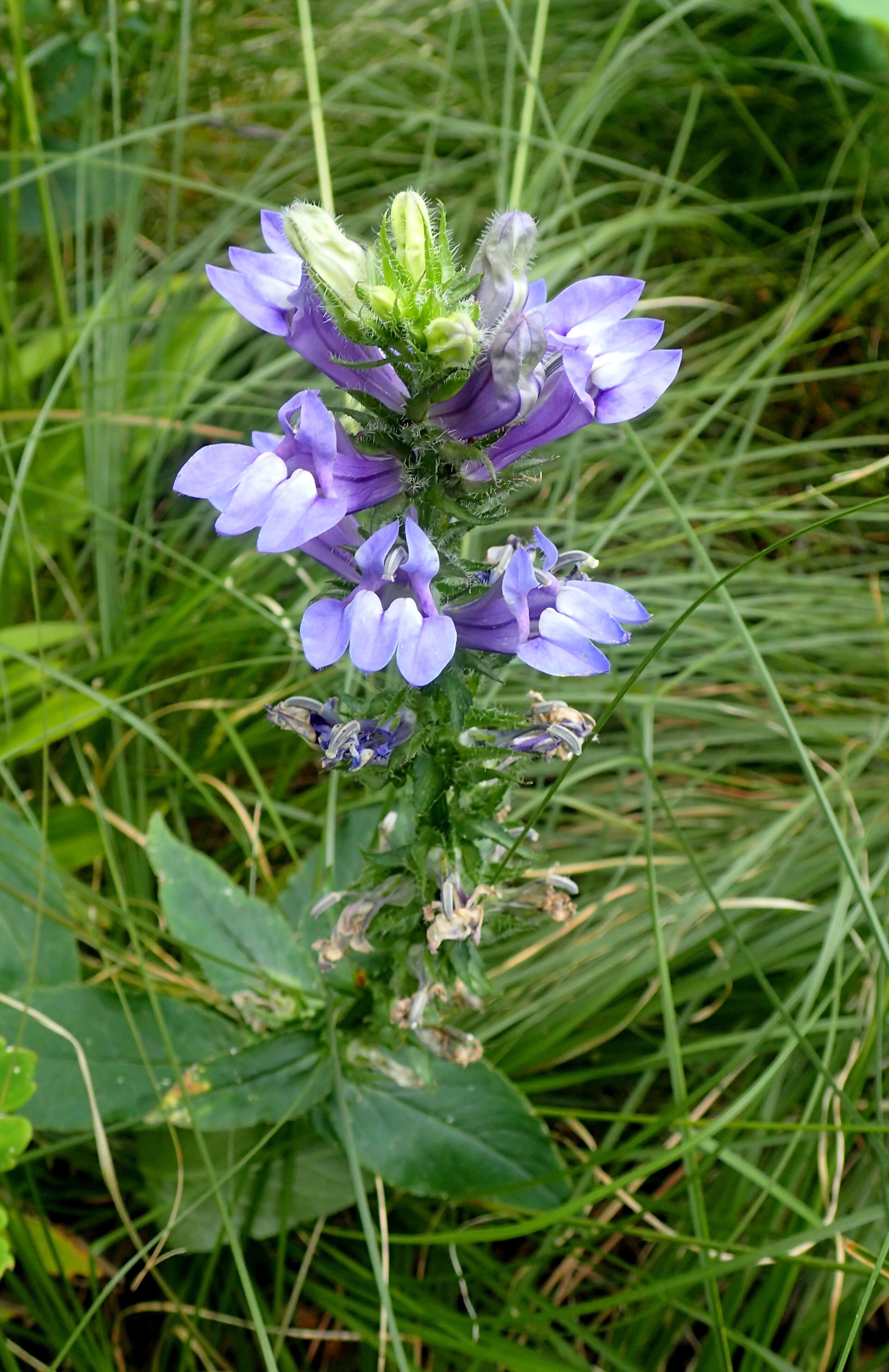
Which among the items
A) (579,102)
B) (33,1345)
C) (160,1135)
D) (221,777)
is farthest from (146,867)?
(579,102)

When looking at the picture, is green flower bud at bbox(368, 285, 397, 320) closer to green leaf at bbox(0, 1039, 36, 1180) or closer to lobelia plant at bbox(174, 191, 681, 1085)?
lobelia plant at bbox(174, 191, 681, 1085)

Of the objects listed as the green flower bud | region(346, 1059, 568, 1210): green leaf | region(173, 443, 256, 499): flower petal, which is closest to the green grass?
region(346, 1059, 568, 1210): green leaf

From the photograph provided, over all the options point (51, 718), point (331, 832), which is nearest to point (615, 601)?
point (331, 832)

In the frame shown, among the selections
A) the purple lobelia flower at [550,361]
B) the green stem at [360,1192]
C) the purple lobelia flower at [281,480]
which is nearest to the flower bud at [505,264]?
the purple lobelia flower at [550,361]

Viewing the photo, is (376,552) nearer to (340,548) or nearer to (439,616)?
(439,616)

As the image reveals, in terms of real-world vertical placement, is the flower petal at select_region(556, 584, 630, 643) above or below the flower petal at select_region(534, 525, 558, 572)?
below
